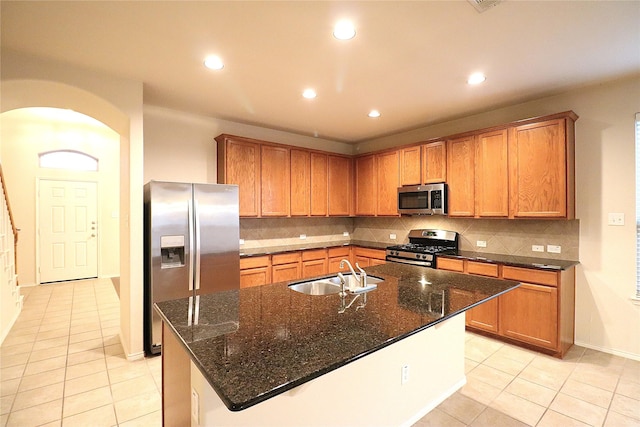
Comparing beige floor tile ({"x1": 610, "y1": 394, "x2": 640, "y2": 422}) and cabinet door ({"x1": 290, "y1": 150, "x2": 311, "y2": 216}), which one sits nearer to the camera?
beige floor tile ({"x1": 610, "y1": 394, "x2": 640, "y2": 422})

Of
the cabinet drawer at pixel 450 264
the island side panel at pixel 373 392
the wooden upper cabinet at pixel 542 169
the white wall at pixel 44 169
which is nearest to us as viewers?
the island side panel at pixel 373 392

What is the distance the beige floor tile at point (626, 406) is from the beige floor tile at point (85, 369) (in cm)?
409

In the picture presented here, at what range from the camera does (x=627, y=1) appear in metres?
1.80

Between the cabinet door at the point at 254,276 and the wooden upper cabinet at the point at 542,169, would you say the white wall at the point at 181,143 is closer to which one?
the cabinet door at the point at 254,276

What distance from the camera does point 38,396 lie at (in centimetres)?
232

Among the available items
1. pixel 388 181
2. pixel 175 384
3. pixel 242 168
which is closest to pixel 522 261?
pixel 388 181

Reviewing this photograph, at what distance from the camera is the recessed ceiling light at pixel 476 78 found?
9.11 feet

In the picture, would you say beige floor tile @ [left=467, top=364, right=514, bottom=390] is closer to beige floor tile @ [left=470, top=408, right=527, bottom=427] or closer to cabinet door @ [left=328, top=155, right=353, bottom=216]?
beige floor tile @ [left=470, top=408, right=527, bottom=427]

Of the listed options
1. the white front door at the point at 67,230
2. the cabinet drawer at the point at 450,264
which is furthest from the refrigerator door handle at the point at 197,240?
the white front door at the point at 67,230

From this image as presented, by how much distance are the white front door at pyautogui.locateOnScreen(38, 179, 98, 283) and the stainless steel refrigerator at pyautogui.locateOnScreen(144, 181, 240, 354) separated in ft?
13.8

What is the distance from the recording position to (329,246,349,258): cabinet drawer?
185 inches

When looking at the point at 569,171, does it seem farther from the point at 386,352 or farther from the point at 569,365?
the point at 386,352

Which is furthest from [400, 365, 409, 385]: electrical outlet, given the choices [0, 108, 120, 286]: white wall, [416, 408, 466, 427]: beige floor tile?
[0, 108, 120, 286]: white wall

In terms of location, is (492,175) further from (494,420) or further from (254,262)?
(254,262)
